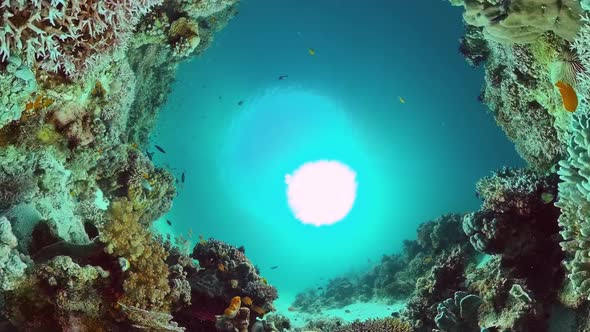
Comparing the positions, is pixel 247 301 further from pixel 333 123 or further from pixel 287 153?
pixel 287 153

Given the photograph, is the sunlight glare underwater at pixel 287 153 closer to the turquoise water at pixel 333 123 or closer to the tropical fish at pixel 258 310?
the turquoise water at pixel 333 123

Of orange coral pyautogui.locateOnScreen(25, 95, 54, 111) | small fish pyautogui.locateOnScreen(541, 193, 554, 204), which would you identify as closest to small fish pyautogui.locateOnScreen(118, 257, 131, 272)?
orange coral pyautogui.locateOnScreen(25, 95, 54, 111)

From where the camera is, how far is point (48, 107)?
4.98 m

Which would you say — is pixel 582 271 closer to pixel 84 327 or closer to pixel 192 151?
pixel 84 327

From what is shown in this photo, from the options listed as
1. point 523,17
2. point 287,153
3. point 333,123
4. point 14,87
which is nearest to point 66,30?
point 14,87

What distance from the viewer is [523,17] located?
4.93 meters

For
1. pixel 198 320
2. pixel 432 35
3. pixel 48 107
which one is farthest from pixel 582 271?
pixel 432 35

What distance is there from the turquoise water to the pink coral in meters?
27.7

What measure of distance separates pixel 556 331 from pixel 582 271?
122 cm

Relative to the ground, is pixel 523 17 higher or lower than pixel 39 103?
higher

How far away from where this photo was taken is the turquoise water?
115 ft

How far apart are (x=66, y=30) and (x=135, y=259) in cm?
269

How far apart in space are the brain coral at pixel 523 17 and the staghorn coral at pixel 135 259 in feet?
17.6

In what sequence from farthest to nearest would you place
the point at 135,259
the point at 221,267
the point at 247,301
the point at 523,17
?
the point at 221,267 < the point at 247,301 < the point at 523,17 < the point at 135,259
